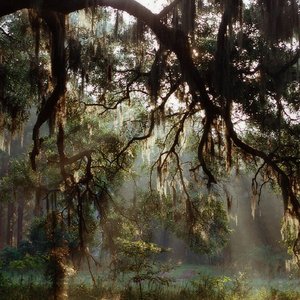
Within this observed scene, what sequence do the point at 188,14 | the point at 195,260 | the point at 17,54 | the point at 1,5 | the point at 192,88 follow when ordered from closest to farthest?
1. the point at 1,5
2. the point at 188,14
3. the point at 192,88
4. the point at 17,54
5. the point at 195,260

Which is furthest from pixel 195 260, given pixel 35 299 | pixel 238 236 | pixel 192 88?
pixel 192 88

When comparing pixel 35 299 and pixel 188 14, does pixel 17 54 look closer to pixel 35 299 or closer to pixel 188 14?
pixel 188 14

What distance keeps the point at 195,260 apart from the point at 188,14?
35956mm

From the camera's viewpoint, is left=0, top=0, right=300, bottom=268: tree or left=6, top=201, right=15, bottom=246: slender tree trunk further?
left=6, top=201, right=15, bottom=246: slender tree trunk

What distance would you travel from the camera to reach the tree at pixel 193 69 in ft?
21.7

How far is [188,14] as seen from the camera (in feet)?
21.3

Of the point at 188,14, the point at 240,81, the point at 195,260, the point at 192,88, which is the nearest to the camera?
the point at 188,14

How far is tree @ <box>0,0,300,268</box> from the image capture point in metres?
6.61

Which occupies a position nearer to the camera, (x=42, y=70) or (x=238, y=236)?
(x=42, y=70)

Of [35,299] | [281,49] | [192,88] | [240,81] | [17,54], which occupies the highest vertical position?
[17,54]

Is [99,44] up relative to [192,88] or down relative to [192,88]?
up

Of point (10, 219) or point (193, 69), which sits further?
point (10, 219)

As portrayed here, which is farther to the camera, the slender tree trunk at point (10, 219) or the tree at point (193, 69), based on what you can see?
the slender tree trunk at point (10, 219)

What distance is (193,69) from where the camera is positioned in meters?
6.77
